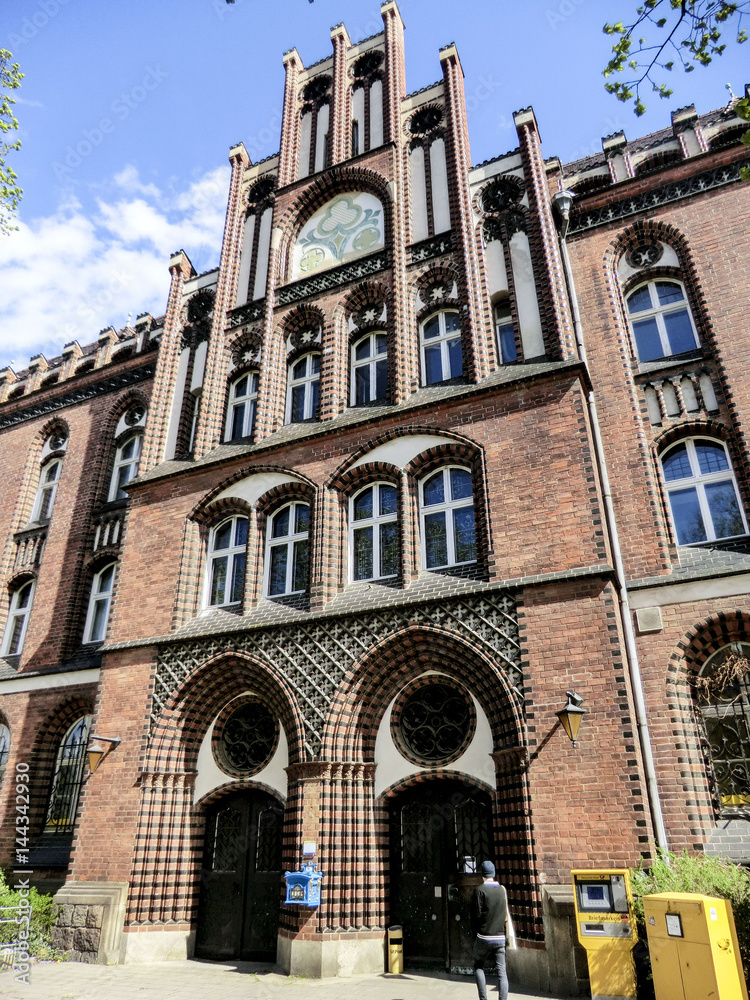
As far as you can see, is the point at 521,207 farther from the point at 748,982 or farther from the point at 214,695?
the point at 748,982

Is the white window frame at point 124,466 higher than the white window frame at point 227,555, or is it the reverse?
the white window frame at point 124,466

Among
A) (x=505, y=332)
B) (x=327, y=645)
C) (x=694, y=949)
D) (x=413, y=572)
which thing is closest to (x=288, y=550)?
(x=327, y=645)

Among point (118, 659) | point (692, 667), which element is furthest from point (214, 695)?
point (692, 667)

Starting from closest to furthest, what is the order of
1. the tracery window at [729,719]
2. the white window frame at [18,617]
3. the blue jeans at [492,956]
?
the blue jeans at [492,956], the tracery window at [729,719], the white window frame at [18,617]

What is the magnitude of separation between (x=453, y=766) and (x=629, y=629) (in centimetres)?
324

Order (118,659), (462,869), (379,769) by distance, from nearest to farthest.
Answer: (462,869), (379,769), (118,659)

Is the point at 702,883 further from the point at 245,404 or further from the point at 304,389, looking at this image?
the point at 245,404

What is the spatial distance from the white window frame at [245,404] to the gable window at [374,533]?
3502 mm

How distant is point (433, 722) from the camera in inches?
436

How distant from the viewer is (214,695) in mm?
12766

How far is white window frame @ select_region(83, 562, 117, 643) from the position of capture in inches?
659

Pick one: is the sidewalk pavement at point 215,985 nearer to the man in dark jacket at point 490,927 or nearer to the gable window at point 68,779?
the man in dark jacket at point 490,927

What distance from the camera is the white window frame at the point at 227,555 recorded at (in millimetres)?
13758

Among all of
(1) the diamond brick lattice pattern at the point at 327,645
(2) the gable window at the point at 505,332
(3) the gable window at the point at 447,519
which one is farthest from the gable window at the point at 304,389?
(1) the diamond brick lattice pattern at the point at 327,645
